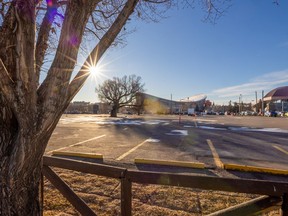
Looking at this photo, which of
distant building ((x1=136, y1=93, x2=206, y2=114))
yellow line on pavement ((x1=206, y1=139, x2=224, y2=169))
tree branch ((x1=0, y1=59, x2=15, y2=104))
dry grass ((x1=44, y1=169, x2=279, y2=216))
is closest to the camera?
tree branch ((x1=0, y1=59, x2=15, y2=104))

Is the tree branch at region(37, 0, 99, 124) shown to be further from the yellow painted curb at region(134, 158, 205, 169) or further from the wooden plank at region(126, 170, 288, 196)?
the yellow painted curb at region(134, 158, 205, 169)

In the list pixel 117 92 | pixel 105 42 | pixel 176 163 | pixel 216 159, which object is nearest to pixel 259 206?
pixel 105 42

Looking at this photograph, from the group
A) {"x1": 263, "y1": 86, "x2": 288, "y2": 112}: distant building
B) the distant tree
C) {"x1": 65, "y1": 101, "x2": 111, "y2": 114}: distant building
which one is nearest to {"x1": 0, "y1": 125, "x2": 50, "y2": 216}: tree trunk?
the distant tree

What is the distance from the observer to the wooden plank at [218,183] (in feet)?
7.55

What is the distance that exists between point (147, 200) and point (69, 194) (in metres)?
1.52

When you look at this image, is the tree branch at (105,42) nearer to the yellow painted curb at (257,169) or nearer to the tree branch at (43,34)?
the tree branch at (43,34)

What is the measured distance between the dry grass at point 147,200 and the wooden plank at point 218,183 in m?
1.37

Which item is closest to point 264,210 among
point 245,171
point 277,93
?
point 245,171

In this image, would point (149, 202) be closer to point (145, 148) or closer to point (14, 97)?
point (14, 97)

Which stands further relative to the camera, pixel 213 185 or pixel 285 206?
pixel 213 185

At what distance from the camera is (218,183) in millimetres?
2420

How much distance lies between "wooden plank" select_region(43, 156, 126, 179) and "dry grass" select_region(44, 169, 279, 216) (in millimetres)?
1005

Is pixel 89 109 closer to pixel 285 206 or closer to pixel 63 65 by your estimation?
pixel 63 65

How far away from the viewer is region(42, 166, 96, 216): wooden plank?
2990 mm
